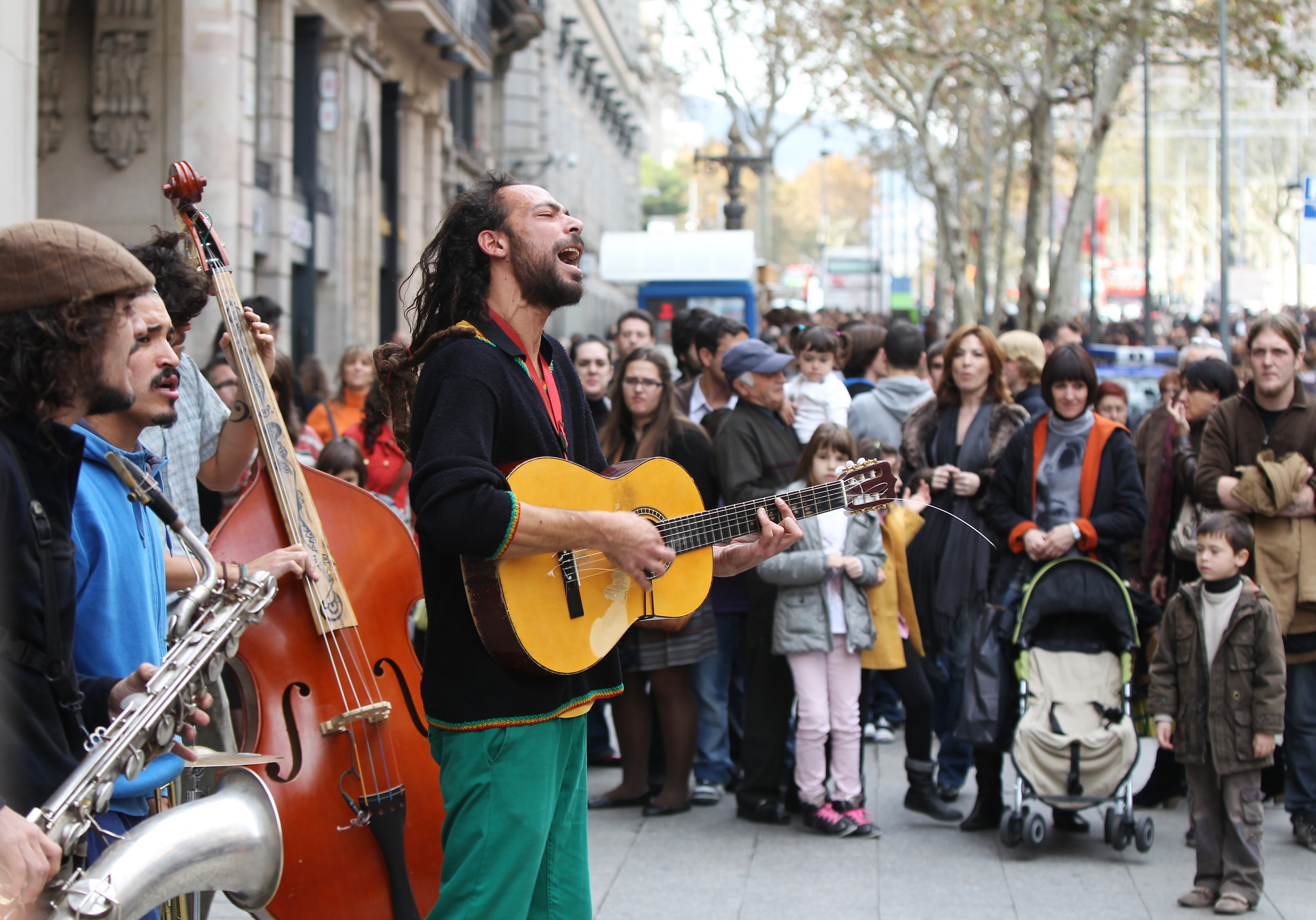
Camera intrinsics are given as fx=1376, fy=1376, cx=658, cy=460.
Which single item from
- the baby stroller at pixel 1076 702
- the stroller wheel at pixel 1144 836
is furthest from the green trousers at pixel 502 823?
the stroller wheel at pixel 1144 836

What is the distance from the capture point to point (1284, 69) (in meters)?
23.3

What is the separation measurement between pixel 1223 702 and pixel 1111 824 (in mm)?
857

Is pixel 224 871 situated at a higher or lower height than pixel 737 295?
lower

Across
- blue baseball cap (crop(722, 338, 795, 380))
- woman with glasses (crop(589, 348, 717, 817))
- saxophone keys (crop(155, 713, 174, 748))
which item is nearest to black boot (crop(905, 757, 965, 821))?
woman with glasses (crop(589, 348, 717, 817))

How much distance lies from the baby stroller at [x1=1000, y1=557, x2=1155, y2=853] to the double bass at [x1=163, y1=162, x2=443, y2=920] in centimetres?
308

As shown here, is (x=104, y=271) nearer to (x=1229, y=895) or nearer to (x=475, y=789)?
(x=475, y=789)

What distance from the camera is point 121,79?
1460 centimetres

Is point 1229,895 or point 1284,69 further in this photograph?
point 1284,69

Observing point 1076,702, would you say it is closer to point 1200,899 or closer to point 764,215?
point 1200,899

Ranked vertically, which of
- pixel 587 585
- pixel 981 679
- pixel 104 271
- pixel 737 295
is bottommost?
pixel 981 679

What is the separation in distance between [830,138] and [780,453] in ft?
151

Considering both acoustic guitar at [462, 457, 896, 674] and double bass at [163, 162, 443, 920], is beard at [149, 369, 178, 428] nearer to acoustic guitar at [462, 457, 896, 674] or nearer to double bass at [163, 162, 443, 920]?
acoustic guitar at [462, 457, 896, 674]

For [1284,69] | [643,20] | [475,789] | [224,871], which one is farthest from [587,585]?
[643,20]

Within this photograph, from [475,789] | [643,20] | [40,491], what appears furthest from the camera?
[643,20]
